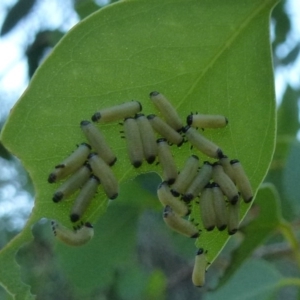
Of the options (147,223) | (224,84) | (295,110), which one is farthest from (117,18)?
(147,223)

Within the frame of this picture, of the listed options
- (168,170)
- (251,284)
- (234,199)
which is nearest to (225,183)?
(234,199)

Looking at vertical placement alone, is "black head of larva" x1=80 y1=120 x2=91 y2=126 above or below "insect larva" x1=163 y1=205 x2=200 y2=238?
above

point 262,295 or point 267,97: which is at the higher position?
point 267,97

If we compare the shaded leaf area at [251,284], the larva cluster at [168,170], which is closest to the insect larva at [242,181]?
the larva cluster at [168,170]

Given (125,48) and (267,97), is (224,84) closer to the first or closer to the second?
(267,97)

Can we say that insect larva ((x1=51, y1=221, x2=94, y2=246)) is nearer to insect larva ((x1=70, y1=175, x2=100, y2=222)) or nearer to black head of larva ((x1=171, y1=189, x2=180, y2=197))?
insect larva ((x1=70, y1=175, x2=100, y2=222))

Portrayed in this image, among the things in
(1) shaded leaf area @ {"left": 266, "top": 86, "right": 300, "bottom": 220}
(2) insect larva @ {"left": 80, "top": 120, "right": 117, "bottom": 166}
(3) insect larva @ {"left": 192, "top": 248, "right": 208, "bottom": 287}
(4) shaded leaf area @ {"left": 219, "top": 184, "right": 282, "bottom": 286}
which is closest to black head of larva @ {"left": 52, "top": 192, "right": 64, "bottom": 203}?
(2) insect larva @ {"left": 80, "top": 120, "right": 117, "bottom": 166}
